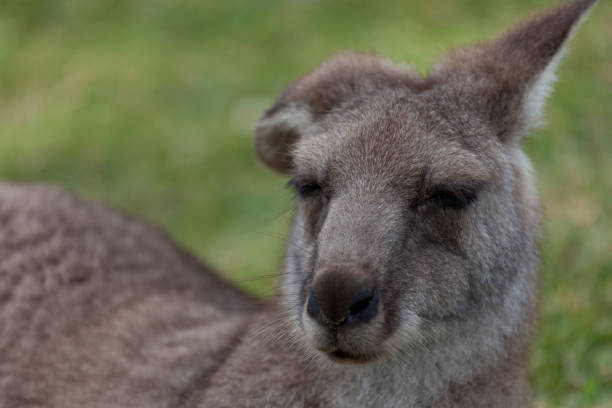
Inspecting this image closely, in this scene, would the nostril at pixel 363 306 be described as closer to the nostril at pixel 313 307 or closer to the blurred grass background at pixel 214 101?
the nostril at pixel 313 307

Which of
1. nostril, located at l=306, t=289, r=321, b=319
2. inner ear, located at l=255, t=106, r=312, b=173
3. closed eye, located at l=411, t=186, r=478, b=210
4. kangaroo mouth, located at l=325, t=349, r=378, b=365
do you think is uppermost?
inner ear, located at l=255, t=106, r=312, b=173

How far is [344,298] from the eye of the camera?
3307 millimetres

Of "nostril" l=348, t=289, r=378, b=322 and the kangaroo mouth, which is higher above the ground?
"nostril" l=348, t=289, r=378, b=322

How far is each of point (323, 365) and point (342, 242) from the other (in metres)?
0.63

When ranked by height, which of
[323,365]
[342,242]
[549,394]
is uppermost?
[342,242]

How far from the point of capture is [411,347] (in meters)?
3.69

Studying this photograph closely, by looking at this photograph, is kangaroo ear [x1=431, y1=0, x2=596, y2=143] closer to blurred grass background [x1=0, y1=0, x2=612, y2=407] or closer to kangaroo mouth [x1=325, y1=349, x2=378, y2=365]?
kangaroo mouth [x1=325, y1=349, x2=378, y2=365]

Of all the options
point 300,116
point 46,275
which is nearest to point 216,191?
point 46,275

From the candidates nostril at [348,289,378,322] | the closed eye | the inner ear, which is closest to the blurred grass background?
the inner ear

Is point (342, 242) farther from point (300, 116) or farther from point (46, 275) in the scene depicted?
point (46, 275)

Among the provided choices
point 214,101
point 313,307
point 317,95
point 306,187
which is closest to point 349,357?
point 313,307

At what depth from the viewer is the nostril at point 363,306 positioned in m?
3.32

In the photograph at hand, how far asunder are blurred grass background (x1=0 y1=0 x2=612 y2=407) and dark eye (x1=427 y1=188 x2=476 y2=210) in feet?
8.00

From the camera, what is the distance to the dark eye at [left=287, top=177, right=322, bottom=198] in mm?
3900
